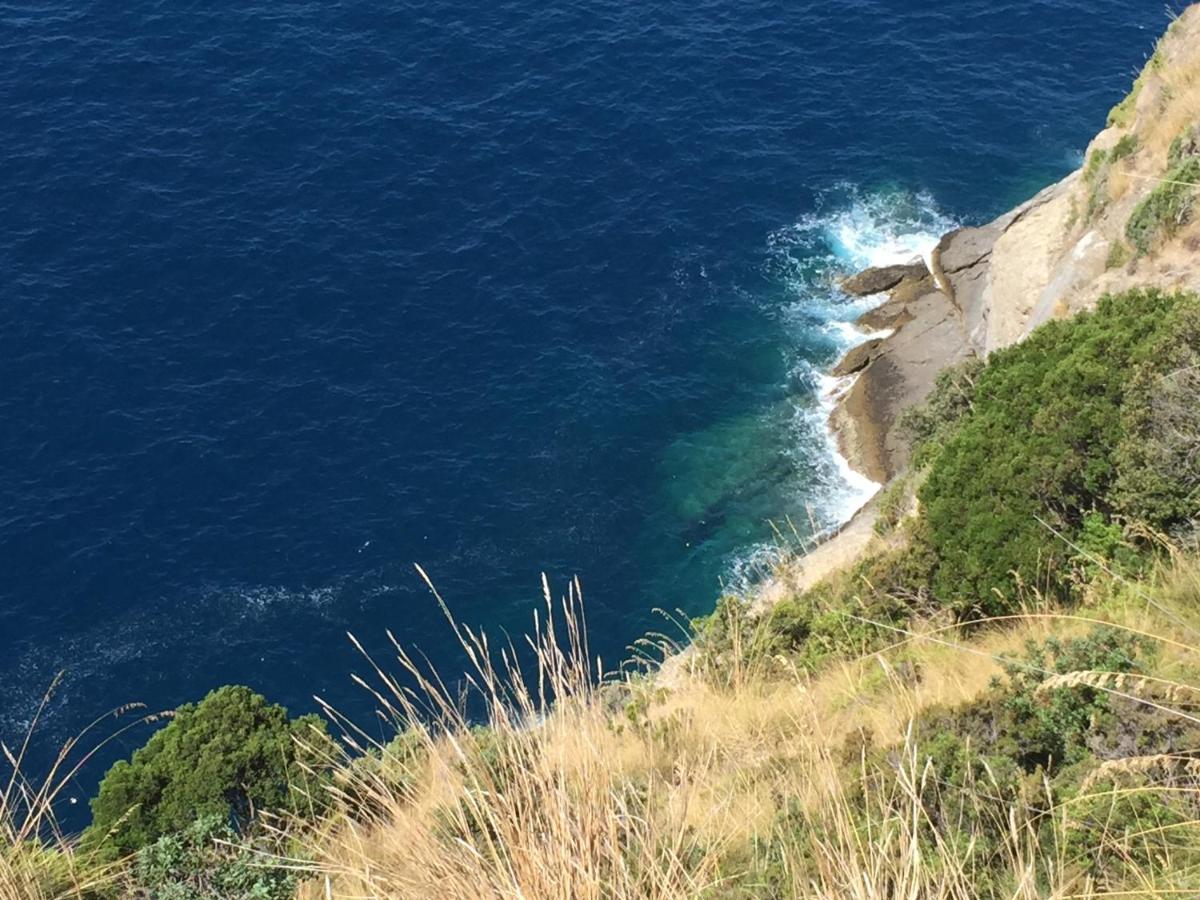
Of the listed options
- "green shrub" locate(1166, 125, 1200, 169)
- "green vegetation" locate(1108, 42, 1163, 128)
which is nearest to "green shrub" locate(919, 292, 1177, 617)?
"green shrub" locate(1166, 125, 1200, 169)

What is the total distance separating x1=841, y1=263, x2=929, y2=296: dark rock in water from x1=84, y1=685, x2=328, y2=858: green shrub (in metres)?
47.9

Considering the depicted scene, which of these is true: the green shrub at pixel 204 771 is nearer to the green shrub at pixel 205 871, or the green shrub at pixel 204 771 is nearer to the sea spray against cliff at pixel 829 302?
the green shrub at pixel 205 871

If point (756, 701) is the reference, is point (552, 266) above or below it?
below

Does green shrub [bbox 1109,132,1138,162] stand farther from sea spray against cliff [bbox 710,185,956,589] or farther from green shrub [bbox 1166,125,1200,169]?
sea spray against cliff [bbox 710,185,956,589]

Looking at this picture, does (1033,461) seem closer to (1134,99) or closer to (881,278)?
(1134,99)

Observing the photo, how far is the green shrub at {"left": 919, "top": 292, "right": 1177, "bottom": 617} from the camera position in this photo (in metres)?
22.5

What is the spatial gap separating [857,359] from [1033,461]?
40.4 m

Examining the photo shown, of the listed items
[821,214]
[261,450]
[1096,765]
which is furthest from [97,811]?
[821,214]

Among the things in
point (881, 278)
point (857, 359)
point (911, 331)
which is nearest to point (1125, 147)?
point (911, 331)

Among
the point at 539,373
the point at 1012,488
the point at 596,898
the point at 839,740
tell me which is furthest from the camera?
the point at 539,373

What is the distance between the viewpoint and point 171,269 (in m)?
68.1

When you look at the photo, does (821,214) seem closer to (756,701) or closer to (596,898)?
(756,701)

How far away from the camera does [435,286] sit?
6825 cm

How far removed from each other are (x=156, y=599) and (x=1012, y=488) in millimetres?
40541
